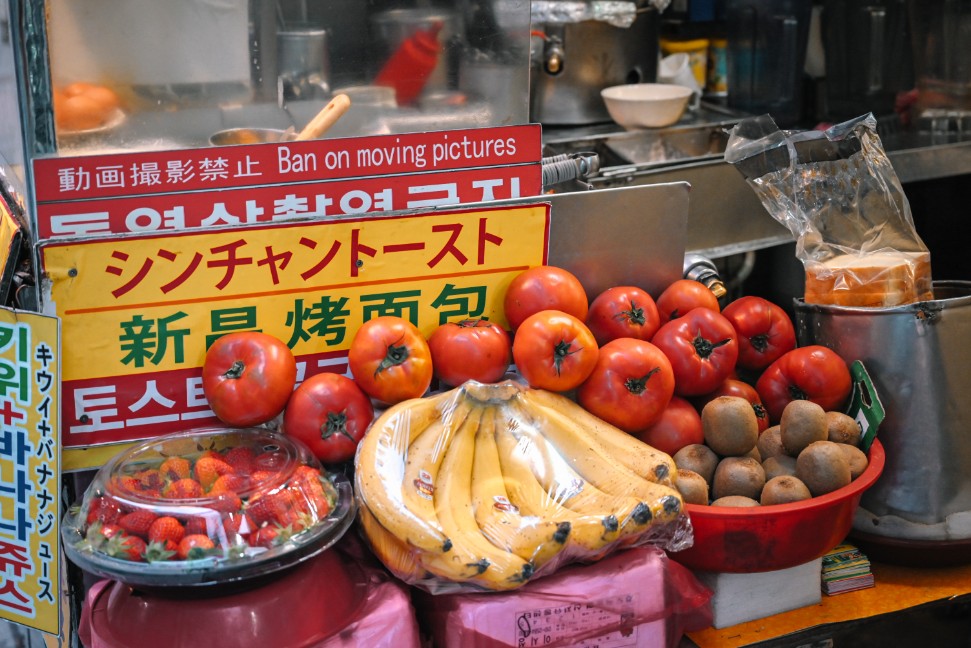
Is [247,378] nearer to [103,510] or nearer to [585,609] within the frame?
[103,510]

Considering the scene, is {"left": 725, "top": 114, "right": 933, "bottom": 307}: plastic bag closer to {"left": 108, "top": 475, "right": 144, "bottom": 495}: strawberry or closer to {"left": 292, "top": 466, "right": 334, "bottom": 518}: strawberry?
{"left": 292, "top": 466, "right": 334, "bottom": 518}: strawberry

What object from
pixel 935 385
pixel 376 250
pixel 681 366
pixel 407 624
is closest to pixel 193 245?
pixel 376 250

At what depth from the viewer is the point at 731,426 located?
183 centimetres

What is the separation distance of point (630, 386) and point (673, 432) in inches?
5.2

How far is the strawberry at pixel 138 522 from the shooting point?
1.50 m

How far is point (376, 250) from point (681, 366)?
24.1 inches

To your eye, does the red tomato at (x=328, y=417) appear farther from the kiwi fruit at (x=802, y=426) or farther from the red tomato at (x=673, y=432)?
the kiwi fruit at (x=802, y=426)

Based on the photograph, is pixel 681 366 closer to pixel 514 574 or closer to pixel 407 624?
pixel 514 574

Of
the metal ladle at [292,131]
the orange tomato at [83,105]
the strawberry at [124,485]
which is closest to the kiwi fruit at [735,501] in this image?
the strawberry at [124,485]

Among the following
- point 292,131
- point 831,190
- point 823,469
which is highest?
point 292,131

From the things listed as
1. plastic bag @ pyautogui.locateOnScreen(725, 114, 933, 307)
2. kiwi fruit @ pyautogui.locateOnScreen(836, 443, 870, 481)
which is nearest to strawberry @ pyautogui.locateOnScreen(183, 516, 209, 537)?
kiwi fruit @ pyautogui.locateOnScreen(836, 443, 870, 481)

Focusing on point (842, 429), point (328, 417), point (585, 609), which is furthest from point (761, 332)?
point (328, 417)

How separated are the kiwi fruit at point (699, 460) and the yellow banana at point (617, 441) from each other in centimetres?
6

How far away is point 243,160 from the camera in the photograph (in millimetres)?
1884
